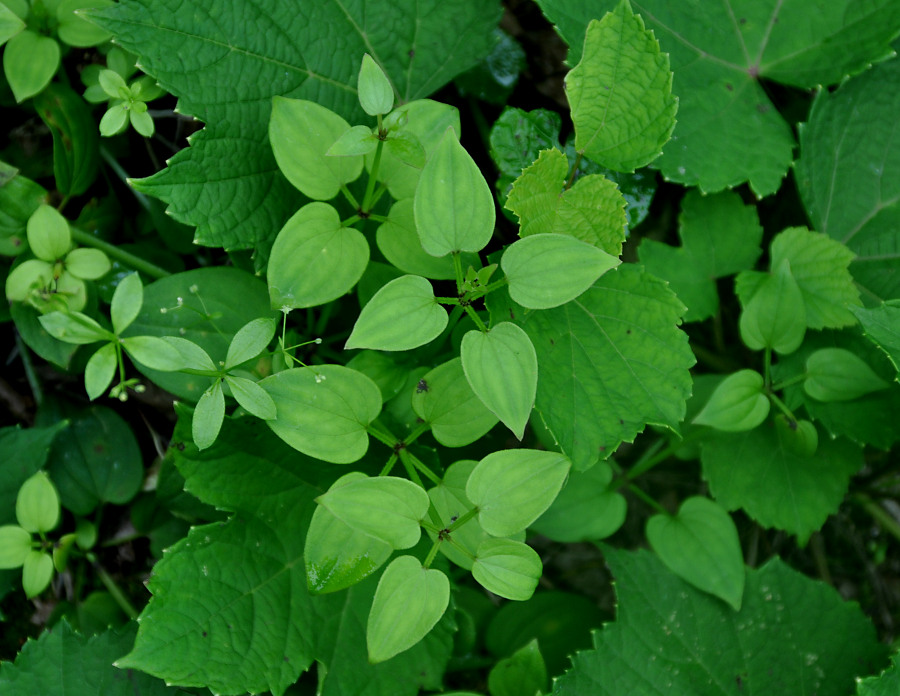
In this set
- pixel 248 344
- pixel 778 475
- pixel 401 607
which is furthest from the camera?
pixel 778 475

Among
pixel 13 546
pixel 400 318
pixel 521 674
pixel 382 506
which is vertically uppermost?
pixel 400 318

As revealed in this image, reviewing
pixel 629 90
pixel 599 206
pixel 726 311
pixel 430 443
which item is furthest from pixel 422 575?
pixel 726 311

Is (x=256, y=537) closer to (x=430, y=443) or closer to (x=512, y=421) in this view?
(x=430, y=443)

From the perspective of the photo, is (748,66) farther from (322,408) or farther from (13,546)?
(13,546)

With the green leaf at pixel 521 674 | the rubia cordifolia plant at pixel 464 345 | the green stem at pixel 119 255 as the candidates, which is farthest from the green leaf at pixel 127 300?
the green leaf at pixel 521 674

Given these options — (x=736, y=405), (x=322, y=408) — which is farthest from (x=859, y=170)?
(x=322, y=408)

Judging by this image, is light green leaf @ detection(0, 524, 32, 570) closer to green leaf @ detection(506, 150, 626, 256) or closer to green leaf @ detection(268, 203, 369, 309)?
green leaf @ detection(268, 203, 369, 309)

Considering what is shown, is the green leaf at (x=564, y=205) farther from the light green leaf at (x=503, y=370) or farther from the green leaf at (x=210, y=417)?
the green leaf at (x=210, y=417)
